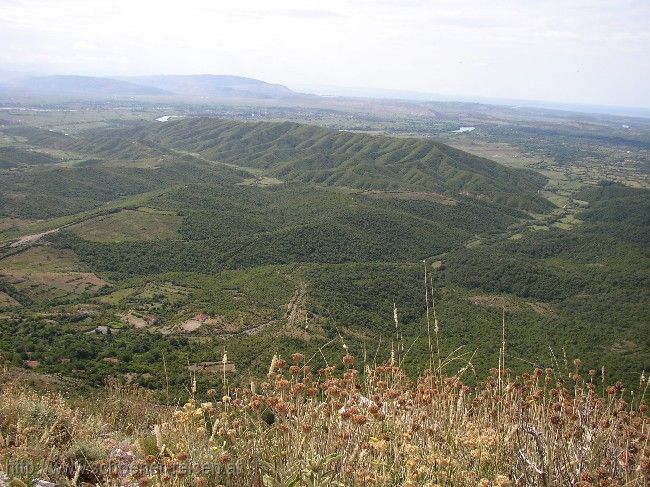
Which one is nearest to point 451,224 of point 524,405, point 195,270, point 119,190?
point 195,270

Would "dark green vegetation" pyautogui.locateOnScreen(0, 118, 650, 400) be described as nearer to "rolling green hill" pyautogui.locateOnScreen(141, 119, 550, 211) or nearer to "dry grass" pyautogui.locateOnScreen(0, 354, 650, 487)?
"rolling green hill" pyautogui.locateOnScreen(141, 119, 550, 211)

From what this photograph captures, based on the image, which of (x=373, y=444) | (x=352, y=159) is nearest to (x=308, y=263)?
(x=373, y=444)

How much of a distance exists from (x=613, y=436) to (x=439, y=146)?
14898 centimetres

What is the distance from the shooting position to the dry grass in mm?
3168

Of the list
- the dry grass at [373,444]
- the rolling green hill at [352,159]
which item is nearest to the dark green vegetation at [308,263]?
the rolling green hill at [352,159]

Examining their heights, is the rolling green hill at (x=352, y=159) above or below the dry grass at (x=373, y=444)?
below

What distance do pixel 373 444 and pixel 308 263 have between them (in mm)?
67657

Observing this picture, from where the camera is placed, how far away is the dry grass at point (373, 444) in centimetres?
317

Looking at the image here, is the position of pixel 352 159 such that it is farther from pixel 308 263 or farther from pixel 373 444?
pixel 373 444

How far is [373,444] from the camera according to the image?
11.0 feet

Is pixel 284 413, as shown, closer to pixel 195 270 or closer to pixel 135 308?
pixel 135 308

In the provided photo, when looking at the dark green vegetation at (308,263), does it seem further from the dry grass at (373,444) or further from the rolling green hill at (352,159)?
the dry grass at (373,444)

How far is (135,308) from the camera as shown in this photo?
53.5 m

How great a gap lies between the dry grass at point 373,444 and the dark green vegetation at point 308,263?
266 cm
